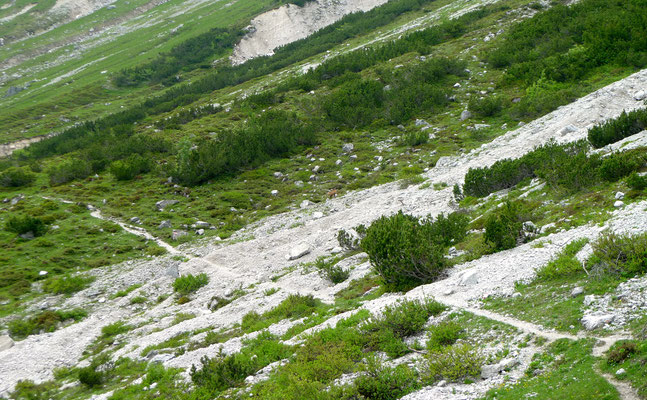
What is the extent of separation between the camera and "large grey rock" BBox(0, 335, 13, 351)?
19.4m

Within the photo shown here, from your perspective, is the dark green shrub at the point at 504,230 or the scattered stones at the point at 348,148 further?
the scattered stones at the point at 348,148

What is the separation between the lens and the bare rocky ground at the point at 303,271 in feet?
39.6

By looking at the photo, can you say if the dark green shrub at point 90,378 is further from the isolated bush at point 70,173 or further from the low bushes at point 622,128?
the isolated bush at point 70,173

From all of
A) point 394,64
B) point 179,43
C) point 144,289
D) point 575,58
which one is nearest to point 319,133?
point 394,64

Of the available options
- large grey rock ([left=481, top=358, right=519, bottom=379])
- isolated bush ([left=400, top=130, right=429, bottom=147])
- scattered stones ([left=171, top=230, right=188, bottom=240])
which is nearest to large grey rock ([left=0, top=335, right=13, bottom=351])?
scattered stones ([left=171, top=230, right=188, bottom=240])

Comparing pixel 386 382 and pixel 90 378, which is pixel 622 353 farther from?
pixel 90 378

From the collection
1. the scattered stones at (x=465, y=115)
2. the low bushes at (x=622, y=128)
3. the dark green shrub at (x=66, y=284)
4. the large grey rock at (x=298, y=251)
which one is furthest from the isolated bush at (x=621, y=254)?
the scattered stones at (x=465, y=115)

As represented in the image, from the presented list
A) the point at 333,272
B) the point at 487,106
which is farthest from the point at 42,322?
the point at 487,106

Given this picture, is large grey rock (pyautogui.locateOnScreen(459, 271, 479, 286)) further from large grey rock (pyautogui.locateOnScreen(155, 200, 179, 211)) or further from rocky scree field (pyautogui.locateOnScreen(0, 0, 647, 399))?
large grey rock (pyautogui.locateOnScreen(155, 200, 179, 211))

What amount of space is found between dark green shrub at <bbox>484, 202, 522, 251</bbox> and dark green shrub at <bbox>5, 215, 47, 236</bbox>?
3043 cm

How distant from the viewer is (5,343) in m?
19.6

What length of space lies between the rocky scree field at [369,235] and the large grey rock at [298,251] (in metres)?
0.18

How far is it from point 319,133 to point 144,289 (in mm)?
27525

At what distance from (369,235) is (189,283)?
11626 millimetres
